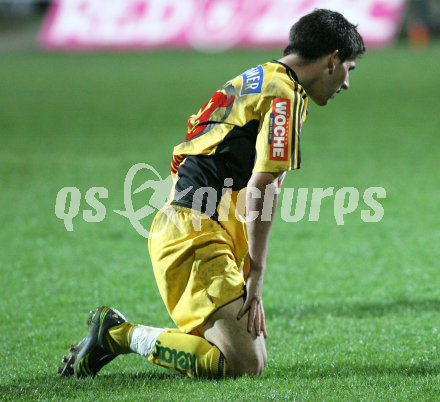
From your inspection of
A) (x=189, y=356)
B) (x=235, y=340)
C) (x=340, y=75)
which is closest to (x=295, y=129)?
A: (x=340, y=75)

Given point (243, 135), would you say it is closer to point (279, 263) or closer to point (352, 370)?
point (352, 370)

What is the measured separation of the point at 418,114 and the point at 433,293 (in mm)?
7967

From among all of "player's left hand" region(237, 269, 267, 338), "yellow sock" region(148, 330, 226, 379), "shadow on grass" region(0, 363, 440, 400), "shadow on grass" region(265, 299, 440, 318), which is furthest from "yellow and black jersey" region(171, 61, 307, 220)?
"shadow on grass" region(265, 299, 440, 318)

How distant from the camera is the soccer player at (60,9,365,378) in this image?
12.0ft

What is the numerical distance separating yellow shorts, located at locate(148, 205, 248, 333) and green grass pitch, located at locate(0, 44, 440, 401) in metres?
0.28

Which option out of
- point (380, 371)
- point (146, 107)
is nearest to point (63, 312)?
point (380, 371)

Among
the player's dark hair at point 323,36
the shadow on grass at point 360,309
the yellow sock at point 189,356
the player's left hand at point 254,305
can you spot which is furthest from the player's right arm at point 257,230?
the shadow on grass at point 360,309

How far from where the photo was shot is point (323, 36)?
3.76m

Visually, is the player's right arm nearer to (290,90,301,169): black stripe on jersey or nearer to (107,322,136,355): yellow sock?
(290,90,301,169): black stripe on jersey

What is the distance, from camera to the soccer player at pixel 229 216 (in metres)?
3.65

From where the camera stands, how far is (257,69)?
384 centimetres

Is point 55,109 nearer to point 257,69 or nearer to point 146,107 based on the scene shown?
point 146,107

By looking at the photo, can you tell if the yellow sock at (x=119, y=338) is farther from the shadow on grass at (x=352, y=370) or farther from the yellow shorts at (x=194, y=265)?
the shadow on grass at (x=352, y=370)

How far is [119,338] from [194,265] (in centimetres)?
43
